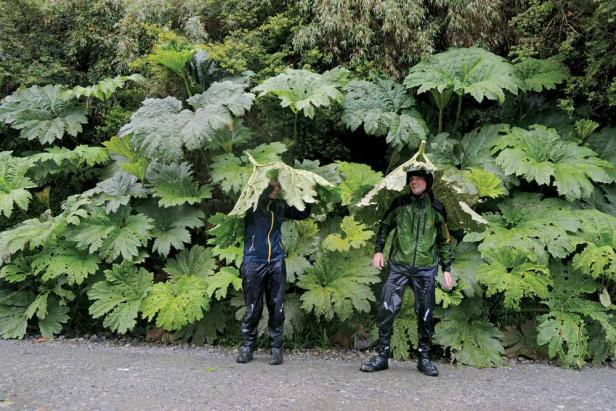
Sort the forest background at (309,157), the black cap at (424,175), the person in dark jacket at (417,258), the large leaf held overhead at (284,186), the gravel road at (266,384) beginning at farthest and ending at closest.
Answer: the forest background at (309,157)
the person in dark jacket at (417,258)
the black cap at (424,175)
the large leaf held overhead at (284,186)
the gravel road at (266,384)

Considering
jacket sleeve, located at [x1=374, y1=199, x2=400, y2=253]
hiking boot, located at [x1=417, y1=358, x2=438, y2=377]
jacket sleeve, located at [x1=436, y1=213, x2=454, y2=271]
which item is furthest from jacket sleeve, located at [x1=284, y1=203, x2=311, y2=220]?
hiking boot, located at [x1=417, y1=358, x2=438, y2=377]

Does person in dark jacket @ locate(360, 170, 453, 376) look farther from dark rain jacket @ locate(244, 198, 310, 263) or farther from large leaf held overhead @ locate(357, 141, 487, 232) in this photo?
dark rain jacket @ locate(244, 198, 310, 263)

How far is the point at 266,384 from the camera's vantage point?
4.48 m

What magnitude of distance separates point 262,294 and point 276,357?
0.59 meters

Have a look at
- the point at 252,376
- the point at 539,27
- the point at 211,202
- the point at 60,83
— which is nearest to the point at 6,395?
the point at 252,376

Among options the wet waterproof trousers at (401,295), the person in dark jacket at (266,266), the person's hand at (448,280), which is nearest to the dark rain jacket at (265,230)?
the person in dark jacket at (266,266)

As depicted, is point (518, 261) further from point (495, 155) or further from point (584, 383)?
point (495, 155)

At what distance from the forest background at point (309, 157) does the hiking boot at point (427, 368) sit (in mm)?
489

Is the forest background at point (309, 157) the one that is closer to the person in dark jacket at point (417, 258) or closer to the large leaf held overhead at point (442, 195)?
the large leaf held overhead at point (442, 195)

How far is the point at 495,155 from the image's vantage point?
22.6ft

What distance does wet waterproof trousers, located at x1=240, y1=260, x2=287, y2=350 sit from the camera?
196 inches

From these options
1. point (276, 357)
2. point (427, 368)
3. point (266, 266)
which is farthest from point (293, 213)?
point (427, 368)

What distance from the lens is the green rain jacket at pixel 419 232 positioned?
4.77 metres

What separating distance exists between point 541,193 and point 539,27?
103 inches
